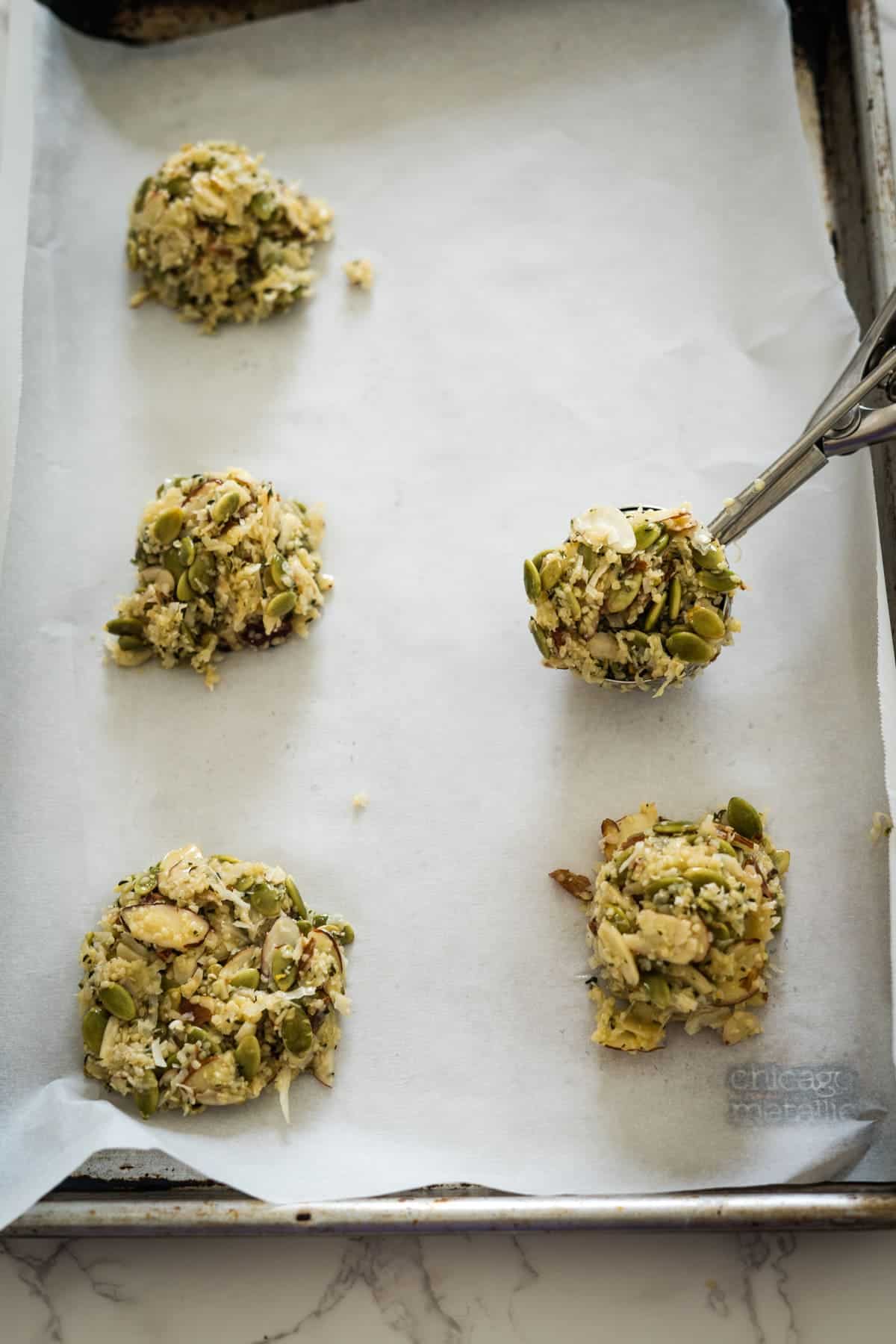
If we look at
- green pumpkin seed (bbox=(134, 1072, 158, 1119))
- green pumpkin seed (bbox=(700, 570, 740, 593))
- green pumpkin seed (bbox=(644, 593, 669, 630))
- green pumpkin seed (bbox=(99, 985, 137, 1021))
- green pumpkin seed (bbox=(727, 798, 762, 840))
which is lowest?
green pumpkin seed (bbox=(134, 1072, 158, 1119))

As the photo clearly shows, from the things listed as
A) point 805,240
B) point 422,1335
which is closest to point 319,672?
point 422,1335

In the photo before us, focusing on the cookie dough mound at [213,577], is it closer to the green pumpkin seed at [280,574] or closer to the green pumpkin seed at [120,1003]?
the green pumpkin seed at [280,574]

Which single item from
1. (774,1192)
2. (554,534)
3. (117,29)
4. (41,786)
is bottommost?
(774,1192)

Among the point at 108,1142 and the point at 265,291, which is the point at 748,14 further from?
the point at 108,1142

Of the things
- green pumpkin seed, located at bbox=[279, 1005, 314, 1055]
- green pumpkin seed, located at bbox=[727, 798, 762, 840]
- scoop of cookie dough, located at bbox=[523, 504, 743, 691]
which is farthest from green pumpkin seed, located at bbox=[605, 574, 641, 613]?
green pumpkin seed, located at bbox=[279, 1005, 314, 1055]

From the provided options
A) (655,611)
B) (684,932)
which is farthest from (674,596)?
(684,932)

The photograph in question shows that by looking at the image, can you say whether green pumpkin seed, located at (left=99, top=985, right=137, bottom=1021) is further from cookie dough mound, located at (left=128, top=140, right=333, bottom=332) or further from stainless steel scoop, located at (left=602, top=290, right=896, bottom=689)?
Answer: cookie dough mound, located at (left=128, top=140, right=333, bottom=332)
